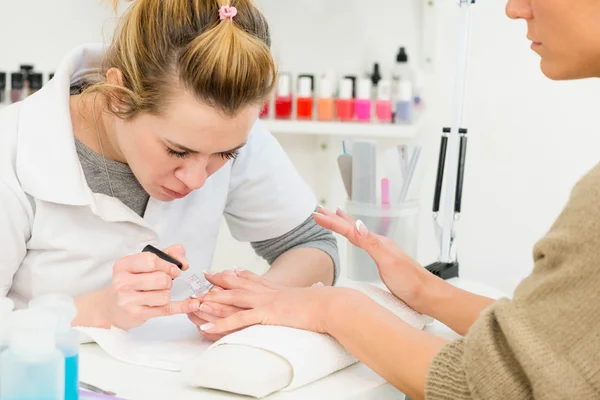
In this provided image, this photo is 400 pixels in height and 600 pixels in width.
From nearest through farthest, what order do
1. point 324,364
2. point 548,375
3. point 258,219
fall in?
point 548,375 → point 324,364 → point 258,219

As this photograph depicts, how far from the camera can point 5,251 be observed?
123 centimetres

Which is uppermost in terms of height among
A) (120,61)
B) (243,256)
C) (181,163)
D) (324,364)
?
(120,61)

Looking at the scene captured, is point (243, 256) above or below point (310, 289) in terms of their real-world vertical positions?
below

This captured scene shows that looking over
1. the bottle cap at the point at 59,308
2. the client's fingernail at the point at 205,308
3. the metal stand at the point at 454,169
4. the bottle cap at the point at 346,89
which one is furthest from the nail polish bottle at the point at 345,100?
the bottle cap at the point at 59,308

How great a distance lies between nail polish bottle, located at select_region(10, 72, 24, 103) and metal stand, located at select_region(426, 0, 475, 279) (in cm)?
113

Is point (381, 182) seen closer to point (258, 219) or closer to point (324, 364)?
point (258, 219)

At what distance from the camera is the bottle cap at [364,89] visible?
2.16 meters

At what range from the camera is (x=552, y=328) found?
34.5 inches

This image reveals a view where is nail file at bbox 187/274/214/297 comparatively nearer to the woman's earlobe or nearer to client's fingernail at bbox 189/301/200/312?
client's fingernail at bbox 189/301/200/312

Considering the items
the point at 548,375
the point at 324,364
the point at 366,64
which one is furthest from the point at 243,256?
the point at 548,375

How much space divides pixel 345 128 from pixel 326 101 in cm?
9

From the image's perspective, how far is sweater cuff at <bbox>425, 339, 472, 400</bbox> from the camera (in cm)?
95

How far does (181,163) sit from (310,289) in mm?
267

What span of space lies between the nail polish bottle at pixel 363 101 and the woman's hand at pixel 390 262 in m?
0.87
